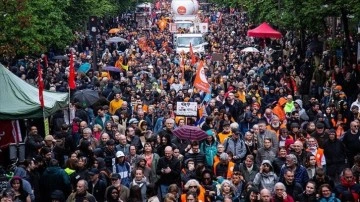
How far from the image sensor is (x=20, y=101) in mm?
20266

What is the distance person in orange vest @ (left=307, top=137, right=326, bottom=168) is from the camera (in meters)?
15.9

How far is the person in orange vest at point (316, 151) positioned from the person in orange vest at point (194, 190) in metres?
2.62

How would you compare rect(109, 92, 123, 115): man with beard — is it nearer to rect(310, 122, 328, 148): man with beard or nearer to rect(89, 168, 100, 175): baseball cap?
rect(310, 122, 328, 148): man with beard

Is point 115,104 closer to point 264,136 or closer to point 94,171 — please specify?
point 264,136

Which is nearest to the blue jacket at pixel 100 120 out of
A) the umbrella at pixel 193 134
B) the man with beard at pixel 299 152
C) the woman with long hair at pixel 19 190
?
the umbrella at pixel 193 134

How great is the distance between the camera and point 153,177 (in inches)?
607

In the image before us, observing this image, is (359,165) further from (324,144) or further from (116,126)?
(116,126)

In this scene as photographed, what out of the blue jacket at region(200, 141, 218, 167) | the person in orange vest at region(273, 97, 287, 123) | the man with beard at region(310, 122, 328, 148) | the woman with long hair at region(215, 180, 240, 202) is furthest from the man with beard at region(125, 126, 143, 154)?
the person in orange vest at region(273, 97, 287, 123)

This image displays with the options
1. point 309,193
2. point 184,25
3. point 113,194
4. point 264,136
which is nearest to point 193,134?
point 264,136

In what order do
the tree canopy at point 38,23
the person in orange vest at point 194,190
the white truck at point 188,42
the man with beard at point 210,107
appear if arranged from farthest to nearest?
the white truck at point 188,42 → the tree canopy at point 38,23 → the man with beard at point 210,107 → the person in orange vest at point 194,190

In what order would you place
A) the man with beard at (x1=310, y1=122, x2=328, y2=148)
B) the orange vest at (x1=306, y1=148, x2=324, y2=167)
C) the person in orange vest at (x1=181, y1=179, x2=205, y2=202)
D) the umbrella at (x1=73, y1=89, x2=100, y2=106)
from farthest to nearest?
1. the umbrella at (x1=73, y1=89, x2=100, y2=106)
2. the man with beard at (x1=310, y1=122, x2=328, y2=148)
3. the orange vest at (x1=306, y1=148, x2=324, y2=167)
4. the person in orange vest at (x1=181, y1=179, x2=205, y2=202)

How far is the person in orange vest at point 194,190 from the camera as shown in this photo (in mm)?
13523

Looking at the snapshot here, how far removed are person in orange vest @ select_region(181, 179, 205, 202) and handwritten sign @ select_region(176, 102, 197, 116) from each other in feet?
23.6

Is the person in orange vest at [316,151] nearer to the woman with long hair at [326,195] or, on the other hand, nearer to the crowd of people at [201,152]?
the crowd of people at [201,152]
